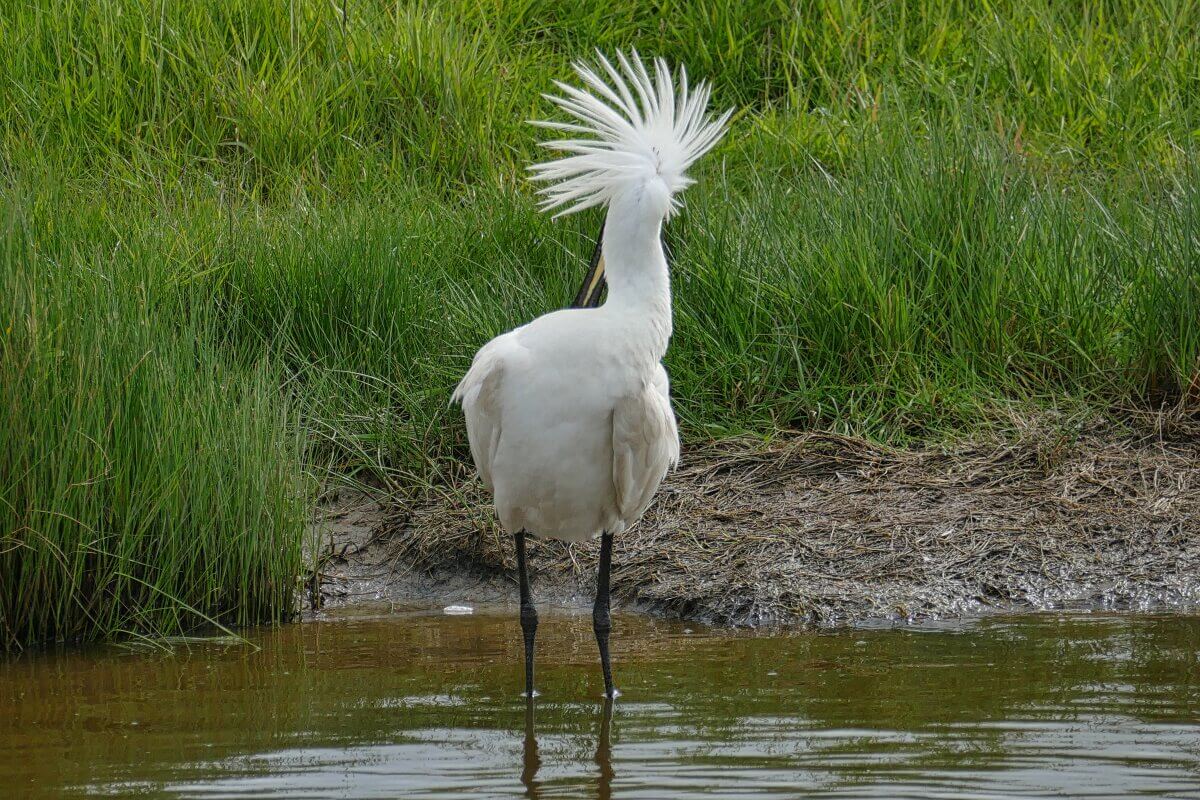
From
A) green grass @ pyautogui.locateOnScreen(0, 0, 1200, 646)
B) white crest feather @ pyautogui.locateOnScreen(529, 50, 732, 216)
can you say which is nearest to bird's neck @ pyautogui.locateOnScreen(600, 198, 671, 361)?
white crest feather @ pyautogui.locateOnScreen(529, 50, 732, 216)

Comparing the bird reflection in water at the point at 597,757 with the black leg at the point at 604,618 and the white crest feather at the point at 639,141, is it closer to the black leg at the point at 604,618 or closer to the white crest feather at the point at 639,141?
the black leg at the point at 604,618

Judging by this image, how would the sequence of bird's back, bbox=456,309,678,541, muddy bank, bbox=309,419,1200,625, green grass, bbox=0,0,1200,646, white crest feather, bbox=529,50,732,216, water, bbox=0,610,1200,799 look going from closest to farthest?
water, bbox=0,610,1200,799, bird's back, bbox=456,309,678,541, white crest feather, bbox=529,50,732,216, green grass, bbox=0,0,1200,646, muddy bank, bbox=309,419,1200,625

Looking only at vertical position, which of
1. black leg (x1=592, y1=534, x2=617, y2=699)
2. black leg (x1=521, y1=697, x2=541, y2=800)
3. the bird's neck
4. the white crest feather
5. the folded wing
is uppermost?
the white crest feather

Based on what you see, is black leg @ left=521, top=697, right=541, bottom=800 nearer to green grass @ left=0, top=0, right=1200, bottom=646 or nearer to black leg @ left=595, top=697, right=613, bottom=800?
black leg @ left=595, top=697, right=613, bottom=800

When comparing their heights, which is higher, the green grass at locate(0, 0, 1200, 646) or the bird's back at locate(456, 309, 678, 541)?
the green grass at locate(0, 0, 1200, 646)

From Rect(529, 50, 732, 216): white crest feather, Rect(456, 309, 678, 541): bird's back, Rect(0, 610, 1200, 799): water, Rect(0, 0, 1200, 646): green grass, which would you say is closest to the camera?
Rect(0, 610, 1200, 799): water

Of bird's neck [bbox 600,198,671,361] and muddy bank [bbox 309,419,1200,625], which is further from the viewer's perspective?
muddy bank [bbox 309,419,1200,625]

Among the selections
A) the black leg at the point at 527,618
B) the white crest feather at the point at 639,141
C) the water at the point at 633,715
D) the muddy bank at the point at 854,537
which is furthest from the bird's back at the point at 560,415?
the muddy bank at the point at 854,537

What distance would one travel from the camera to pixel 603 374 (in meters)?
4.41

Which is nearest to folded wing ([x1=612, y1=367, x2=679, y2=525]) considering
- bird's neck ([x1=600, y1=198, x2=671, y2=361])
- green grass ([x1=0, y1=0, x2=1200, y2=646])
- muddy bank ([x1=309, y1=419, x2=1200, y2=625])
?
bird's neck ([x1=600, y1=198, x2=671, y2=361])

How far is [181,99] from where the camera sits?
29.5ft

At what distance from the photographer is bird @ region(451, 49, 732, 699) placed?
175 inches

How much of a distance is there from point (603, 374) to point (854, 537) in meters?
1.85

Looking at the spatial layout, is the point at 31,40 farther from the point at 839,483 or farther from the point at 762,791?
the point at 762,791
